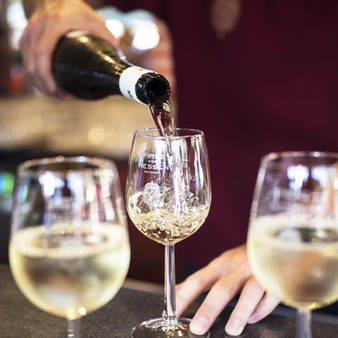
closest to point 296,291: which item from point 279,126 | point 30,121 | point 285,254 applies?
point 285,254

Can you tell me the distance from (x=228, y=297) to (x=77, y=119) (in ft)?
9.82

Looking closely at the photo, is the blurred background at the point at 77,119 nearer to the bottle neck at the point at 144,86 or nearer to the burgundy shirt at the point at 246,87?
the burgundy shirt at the point at 246,87

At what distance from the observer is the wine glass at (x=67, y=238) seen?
2.07 ft

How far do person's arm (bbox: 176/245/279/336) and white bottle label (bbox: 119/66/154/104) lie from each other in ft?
1.20

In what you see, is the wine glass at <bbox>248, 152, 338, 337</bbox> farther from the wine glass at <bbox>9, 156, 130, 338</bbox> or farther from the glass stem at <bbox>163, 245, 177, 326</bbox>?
the glass stem at <bbox>163, 245, 177, 326</bbox>

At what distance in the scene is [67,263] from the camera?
0.62 metres

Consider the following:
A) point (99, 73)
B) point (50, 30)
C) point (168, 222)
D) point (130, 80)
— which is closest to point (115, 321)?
point (168, 222)

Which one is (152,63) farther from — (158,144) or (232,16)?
(158,144)

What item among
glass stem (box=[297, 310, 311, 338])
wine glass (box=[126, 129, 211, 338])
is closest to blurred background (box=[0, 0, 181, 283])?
wine glass (box=[126, 129, 211, 338])

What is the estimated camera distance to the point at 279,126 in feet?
5.39

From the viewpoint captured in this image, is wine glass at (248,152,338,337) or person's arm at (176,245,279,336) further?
person's arm at (176,245,279,336)

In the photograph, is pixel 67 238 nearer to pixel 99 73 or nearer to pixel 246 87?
pixel 99 73

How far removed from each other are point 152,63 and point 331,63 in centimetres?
259

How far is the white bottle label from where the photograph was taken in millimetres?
1016
